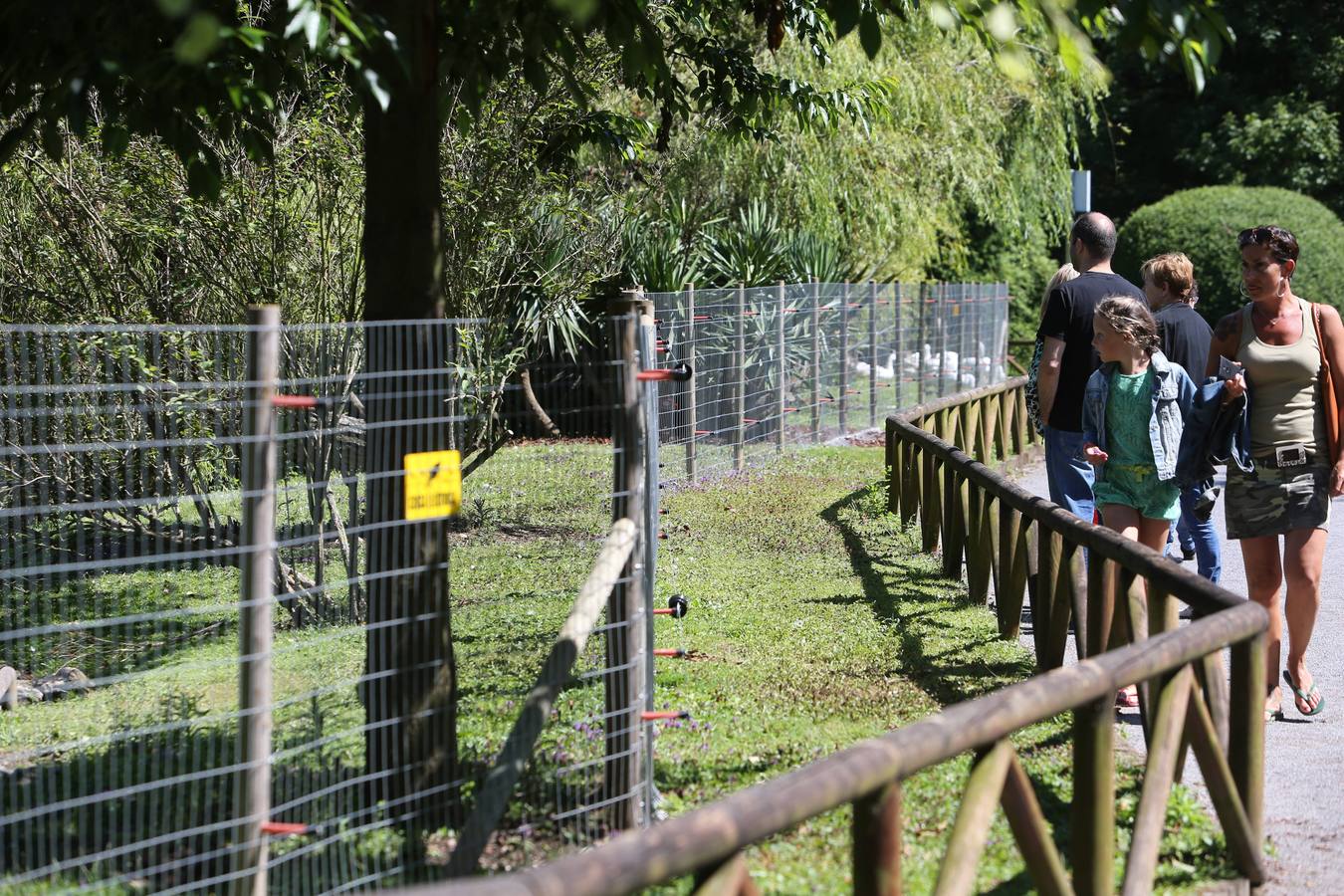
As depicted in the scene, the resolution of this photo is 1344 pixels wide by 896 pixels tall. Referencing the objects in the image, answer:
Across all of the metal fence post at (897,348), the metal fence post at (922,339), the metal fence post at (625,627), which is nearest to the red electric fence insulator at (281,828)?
the metal fence post at (625,627)

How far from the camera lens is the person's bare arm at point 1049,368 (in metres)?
7.66

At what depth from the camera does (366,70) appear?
393cm

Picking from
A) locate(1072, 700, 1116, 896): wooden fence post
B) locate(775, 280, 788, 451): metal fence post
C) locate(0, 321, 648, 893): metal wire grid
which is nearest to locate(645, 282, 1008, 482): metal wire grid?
locate(775, 280, 788, 451): metal fence post

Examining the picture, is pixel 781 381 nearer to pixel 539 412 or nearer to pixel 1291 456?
pixel 1291 456

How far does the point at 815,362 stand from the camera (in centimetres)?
1708

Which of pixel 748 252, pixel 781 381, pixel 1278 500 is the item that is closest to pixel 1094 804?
pixel 1278 500

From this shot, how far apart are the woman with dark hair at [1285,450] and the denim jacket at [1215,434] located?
0.04 metres

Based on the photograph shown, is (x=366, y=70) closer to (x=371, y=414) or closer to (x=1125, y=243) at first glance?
(x=371, y=414)

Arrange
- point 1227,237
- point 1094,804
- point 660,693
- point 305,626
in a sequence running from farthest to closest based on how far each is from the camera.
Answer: point 1227,237
point 660,693
point 305,626
point 1094,804

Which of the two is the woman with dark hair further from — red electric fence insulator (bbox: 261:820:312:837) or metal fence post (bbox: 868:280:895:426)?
metal fence post (bbox: 868:280:895:426)

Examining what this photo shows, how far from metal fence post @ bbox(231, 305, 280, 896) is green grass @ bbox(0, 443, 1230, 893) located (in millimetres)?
363

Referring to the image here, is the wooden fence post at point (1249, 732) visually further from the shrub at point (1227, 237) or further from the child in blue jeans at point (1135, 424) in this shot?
the shrub at point (1227, 237)

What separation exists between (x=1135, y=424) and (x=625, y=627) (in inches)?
112

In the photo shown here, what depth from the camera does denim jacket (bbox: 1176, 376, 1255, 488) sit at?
609 cm
